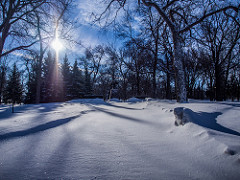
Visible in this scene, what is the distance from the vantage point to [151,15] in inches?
248

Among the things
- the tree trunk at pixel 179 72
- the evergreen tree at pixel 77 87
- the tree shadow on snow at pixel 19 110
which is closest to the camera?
the tree shadow on snow at pixel 19 110

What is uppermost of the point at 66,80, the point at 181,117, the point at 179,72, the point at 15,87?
the point at 66,80

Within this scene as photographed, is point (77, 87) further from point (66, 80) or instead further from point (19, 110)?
point (19, 110)

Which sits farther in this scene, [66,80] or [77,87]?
[77,87]

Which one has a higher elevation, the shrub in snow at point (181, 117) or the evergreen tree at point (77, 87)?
the evergreen tree at point (77, 87)

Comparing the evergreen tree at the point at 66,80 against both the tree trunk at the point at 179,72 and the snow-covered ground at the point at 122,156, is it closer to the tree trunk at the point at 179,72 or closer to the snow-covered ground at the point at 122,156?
the tree trunk at the point at 179,72

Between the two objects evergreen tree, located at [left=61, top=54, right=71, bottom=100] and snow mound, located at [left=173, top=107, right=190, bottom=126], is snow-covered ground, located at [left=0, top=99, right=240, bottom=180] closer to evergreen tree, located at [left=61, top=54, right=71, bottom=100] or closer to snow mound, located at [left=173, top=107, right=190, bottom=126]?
snow mound, located at [left=173, top=107, right=190, bottom=126]

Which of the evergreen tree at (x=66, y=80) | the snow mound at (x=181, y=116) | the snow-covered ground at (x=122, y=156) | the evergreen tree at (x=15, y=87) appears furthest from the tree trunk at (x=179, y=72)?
the evergreen tree at (x=15, y=87)

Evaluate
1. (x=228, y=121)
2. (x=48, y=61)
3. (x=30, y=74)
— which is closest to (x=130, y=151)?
(x=228, y=121)

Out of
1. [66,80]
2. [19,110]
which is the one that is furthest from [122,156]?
[66,80]

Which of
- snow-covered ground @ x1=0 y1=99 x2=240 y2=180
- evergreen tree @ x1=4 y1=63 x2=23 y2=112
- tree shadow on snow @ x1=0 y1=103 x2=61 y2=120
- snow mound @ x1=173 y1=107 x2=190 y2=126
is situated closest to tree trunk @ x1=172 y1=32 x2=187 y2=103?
snow mound @ x1=173 y1=107 x2=190 y2=126

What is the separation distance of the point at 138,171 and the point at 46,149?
840 millimetres

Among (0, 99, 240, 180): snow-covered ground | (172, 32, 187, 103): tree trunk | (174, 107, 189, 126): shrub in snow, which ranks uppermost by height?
(172, 32, 187, 103): tree trunk

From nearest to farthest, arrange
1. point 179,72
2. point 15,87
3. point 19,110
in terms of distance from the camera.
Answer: point 19,110, point 179,72, point 15,87
